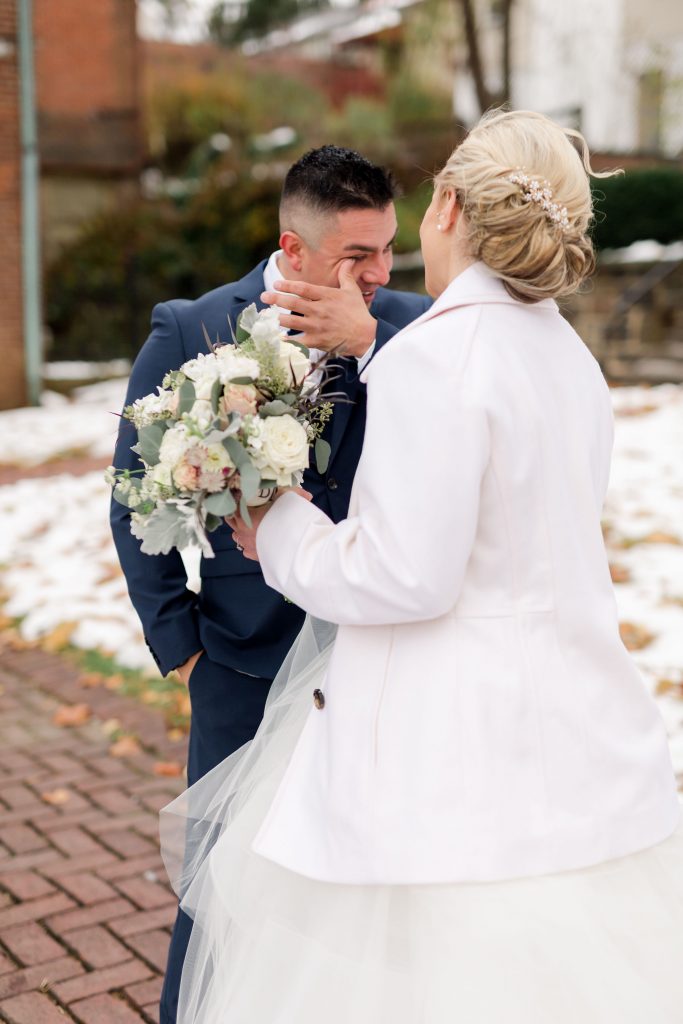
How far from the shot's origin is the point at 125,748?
5.56 meters

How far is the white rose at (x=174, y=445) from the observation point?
2211 millimetres

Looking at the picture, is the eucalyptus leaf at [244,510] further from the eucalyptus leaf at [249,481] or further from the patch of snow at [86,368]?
the patch of snow at [86,368]

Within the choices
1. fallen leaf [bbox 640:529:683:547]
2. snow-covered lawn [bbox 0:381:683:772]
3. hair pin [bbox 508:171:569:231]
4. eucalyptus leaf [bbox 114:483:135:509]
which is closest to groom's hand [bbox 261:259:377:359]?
eucalyptus leaf [bbox 114:483:135:509]

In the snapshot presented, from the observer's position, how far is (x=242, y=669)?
298 centimetres

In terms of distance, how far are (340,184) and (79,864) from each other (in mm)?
2680

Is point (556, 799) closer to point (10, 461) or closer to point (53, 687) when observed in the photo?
point (53, 687)

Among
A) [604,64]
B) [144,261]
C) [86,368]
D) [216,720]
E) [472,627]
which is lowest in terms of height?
[86,368]

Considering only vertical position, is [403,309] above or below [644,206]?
below

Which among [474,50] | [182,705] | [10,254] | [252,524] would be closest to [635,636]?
[182,705]

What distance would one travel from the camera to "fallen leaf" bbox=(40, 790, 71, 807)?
4.95m

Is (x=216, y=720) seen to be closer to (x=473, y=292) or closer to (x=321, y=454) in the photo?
(x=321, y=454)

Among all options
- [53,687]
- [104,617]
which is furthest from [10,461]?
[53,687]

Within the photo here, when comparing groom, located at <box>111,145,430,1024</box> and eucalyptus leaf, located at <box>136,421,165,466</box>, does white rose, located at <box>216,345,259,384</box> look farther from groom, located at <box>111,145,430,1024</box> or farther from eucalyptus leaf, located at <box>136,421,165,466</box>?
groom, located at <box>111,145,430,1024</box>

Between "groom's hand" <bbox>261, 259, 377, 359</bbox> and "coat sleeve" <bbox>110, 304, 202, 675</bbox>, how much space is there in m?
0.43
